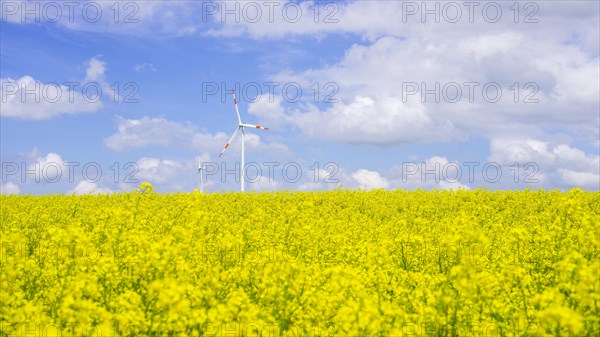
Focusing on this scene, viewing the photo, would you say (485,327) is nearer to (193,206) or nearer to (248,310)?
(248,310)

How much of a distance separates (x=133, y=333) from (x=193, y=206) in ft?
12.9

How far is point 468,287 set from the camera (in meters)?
7.12

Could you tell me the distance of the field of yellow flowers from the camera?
21.9 feet

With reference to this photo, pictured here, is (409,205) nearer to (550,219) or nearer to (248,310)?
(550,219)

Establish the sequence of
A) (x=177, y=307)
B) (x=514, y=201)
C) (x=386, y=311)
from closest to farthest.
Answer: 1. (x=177, y=307)
2. (x=386, y=311)
3. (x=514, y=201)

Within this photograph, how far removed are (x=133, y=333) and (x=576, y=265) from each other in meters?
6.00

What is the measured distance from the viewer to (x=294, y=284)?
25.7 feet

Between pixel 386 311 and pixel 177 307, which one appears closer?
pixel 177 307

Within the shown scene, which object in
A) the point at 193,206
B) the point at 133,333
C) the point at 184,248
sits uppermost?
the point at 193,206

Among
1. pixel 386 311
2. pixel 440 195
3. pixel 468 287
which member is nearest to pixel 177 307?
pixel 386 311

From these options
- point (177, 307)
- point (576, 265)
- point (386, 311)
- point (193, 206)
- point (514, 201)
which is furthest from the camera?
point (514, 201)

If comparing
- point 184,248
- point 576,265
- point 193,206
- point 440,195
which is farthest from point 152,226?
point 440,195

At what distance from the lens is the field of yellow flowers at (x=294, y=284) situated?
668 centimetres

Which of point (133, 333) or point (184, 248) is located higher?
point (184, 248)
